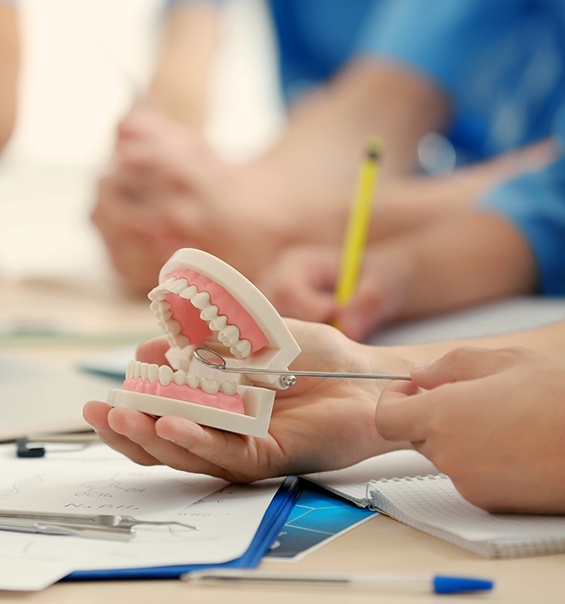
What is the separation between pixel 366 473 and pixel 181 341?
157 mm

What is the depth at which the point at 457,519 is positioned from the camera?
387 mm

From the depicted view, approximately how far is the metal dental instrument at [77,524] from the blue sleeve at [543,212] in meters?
0.93

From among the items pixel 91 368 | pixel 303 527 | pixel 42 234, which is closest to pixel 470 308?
pixel 91 368

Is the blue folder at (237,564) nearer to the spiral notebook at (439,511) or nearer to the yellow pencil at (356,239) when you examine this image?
the spiral notebook at (439,511)

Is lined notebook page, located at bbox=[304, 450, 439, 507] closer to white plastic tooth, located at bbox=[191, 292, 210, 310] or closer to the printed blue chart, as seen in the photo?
the printed blue chart

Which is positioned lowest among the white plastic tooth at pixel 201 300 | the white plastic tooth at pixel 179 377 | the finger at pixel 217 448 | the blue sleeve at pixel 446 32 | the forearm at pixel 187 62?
the finger at pixel 217 448

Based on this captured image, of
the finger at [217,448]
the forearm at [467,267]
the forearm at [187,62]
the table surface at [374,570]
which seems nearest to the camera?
the table surface at [374,570]

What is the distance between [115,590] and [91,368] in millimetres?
585

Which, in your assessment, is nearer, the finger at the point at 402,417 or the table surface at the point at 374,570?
the table surface at the point at 374,570

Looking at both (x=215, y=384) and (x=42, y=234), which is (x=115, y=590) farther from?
(x=42, y=234)

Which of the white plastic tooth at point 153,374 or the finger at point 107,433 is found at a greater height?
the white plastic tooth at point 153,374

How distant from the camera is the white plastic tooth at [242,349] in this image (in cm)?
44

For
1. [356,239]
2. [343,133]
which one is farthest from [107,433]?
[343,133]

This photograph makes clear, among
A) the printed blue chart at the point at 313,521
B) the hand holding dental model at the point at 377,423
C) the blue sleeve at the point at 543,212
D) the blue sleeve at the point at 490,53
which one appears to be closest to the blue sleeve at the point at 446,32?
the blue sleeve at the point at 490,53
